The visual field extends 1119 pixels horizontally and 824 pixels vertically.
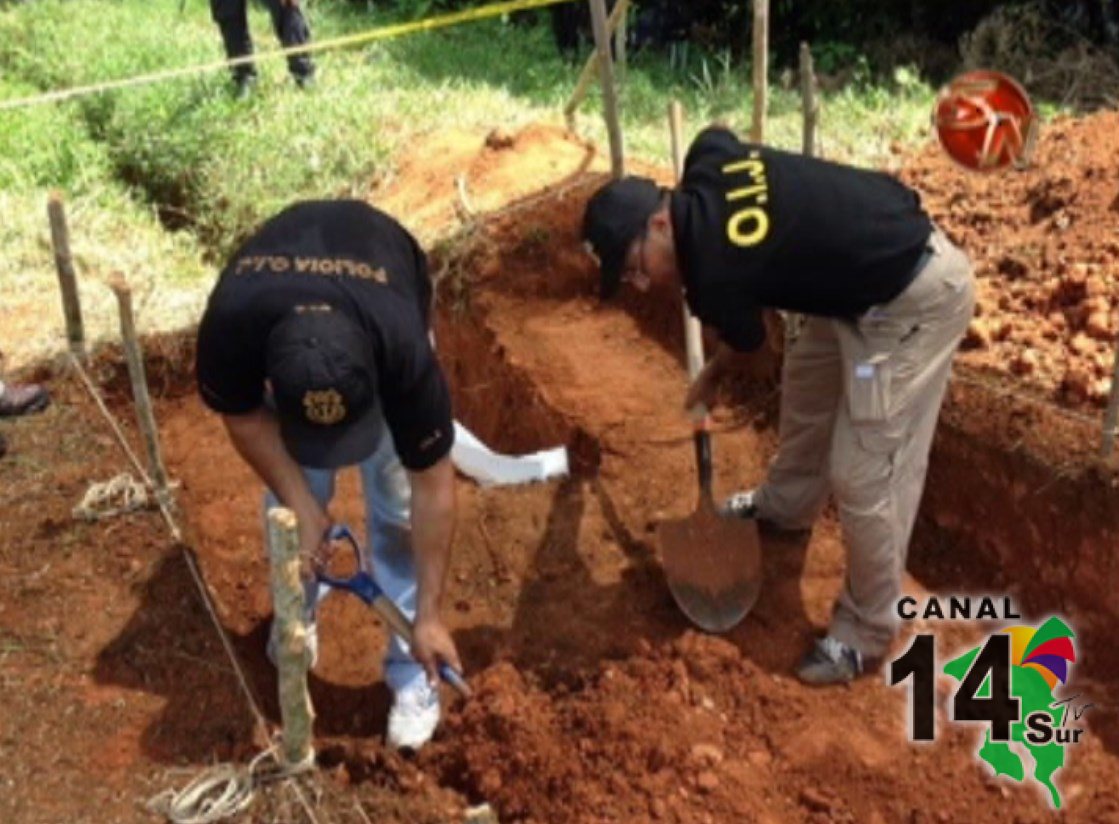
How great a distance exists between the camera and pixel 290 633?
8.97ft

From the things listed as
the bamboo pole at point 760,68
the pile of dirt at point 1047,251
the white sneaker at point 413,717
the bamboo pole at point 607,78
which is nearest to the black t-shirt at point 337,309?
the white sneaker at point 413,717

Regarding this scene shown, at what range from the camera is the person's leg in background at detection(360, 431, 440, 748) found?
3.47 m

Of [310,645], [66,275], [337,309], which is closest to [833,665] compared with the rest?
[310,645]

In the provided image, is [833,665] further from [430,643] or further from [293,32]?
[293,32]

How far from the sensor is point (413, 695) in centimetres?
354

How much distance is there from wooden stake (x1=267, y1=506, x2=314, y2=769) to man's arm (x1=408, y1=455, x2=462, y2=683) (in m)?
0.34

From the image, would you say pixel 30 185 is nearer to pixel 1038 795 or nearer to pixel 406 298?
pixel 406 298

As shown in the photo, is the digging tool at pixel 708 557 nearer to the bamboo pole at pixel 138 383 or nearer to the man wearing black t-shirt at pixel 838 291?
the man wearing black t-shirt at pixel 838 291

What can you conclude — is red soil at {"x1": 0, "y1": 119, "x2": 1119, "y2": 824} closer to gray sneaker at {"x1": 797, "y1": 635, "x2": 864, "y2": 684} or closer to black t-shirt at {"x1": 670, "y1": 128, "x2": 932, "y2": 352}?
gray sneaker at {"x1": 797, "y1": 635, "x2": 864, "y2": 684}

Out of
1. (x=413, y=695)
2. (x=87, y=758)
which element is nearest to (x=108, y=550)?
(x=87, y=758)

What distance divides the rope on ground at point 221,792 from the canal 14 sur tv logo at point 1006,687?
Answer: 1.81 m

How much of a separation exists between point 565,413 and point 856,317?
1861mm

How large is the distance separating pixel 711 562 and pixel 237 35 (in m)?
5.82

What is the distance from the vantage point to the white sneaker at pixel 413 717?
3.51m
